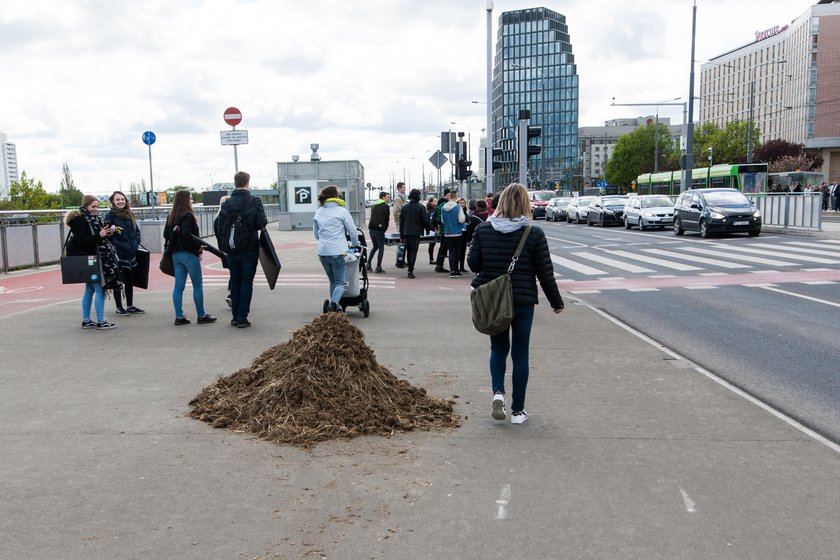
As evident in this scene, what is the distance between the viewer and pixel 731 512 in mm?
3914

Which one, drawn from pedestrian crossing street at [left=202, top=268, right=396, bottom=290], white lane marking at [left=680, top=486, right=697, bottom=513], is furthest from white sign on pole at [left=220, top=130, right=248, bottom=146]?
white lane marking at [left=680, top=486, right=697, bottom=513]

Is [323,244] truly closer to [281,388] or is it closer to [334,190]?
[334,190]

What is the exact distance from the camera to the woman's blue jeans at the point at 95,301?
9.66 m

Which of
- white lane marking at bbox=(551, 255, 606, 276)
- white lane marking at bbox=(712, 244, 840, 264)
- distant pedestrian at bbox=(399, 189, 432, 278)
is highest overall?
distant pedestrian at bbox=(399, 189, 432, 278)

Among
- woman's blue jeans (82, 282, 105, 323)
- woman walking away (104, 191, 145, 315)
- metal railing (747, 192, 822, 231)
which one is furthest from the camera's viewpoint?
metal railing (747, 192, 822, 231)

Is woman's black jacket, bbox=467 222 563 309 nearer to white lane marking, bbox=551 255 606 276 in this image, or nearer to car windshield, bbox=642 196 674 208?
white lane marking, bbox=551 255 606 276

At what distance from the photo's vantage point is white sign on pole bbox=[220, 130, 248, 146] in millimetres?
17000

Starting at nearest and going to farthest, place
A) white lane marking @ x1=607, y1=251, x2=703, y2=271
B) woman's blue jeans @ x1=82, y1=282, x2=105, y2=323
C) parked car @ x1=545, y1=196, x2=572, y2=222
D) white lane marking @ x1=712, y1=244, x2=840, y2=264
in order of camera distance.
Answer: woman's blue jeans @ x1=82, y1=282, x2=105, y2=323, white lane marking @ x1=607, y1=251, x2=703, y2=271, white lane marking @ x1=712, y1=244, x2=840, y2=264, parked car @ x1=545, y1=196, x2=572, y2=222

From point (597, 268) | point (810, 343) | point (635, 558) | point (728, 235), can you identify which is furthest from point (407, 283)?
point (728, 235)

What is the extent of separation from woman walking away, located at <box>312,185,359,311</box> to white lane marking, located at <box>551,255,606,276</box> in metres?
8.24

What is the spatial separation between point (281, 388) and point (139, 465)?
1.18 meters

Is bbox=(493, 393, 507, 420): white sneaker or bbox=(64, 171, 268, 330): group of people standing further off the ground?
bbox=(64, 171, 268, 330): group of people standing

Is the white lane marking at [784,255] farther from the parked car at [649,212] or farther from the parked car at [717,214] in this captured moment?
the parked car at [649,212]

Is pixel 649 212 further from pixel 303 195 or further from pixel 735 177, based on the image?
pixel 303 195
